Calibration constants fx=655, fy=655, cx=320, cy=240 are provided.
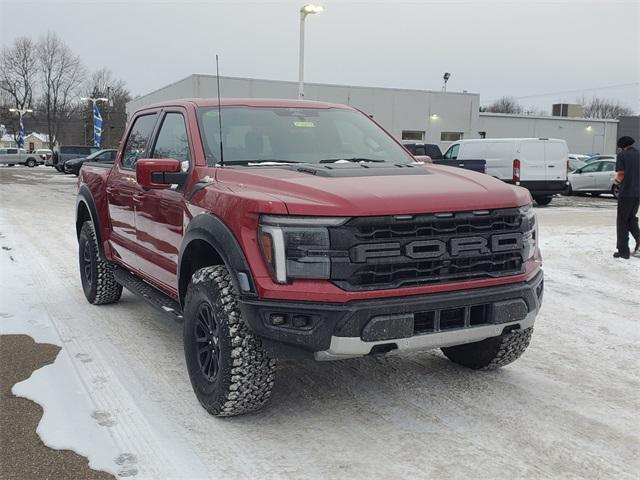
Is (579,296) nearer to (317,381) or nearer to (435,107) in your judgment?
(317,381)

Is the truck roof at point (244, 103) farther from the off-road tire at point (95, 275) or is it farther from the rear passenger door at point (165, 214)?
the off-road tire at point (95, 275)

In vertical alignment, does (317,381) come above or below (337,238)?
below

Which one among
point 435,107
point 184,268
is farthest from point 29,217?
point 435,107

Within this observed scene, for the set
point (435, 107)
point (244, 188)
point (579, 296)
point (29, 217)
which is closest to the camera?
point (244, 188)

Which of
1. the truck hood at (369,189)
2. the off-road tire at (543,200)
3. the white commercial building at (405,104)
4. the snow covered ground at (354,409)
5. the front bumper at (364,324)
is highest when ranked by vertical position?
the white commercial building at (405,104)

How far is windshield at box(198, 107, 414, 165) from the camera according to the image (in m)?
4.49

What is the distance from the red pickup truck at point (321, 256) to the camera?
3.31m

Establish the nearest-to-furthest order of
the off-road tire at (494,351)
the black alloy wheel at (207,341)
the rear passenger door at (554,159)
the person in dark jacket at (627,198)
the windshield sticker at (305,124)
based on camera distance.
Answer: the black alloy wheel at (207,341) → the off-road tire at (494,351) → the windshield sticker at (305,124) → the person in dark jacket at (627,198) → the rear passenger door at (554,159)

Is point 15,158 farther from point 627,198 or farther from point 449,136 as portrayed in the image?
point 627,198

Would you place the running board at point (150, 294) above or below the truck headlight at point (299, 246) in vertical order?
below

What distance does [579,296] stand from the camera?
7.03 metres

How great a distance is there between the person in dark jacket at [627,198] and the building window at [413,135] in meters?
32.4

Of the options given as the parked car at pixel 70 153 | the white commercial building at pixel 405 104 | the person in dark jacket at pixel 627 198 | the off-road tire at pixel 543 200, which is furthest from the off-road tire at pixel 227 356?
the parked car at pixel 70 153

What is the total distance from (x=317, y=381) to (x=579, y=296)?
3.81 metres
